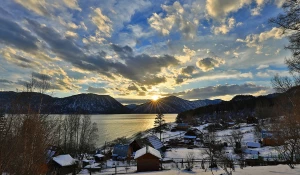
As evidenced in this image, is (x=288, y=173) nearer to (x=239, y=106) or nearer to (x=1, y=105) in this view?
(x=1, y=105)

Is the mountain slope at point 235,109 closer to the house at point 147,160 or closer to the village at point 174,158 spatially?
the village at point 174,158

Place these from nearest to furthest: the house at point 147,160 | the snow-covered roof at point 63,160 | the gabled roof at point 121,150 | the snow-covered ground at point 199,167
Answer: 1. the snow-covered ground at point 199,167
2. the house at point 147,160
3. the snow-covered roof at point 63,160
4. the gabled roof at point 121,150

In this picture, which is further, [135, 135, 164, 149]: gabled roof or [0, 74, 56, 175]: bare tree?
[135, 135, 164, 149]: gabled roof

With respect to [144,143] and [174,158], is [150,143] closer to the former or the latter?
[144,143]

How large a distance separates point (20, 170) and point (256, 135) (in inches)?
2635

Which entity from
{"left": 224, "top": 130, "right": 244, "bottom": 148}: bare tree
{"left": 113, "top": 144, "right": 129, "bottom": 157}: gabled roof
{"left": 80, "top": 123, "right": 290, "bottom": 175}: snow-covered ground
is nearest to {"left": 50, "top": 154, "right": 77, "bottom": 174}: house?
{"left": 80, "top": 123, "right": 290, "bottom": 175}: snow-covered ground

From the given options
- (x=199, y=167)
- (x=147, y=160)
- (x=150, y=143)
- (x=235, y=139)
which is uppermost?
(x=235, y=139)

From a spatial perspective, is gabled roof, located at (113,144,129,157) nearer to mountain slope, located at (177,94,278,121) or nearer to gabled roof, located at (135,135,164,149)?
gabled roof, located at (135,135,164,149)

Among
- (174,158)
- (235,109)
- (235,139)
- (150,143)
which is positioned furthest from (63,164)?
(235,109)

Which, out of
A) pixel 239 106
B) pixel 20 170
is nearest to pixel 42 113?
pixel 20 170

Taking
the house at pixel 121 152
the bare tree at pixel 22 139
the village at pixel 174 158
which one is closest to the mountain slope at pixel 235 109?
the village at pixel 174 158

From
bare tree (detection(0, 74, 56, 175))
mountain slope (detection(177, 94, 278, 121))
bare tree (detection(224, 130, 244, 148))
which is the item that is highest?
mountain slope (detection(177, 94, 278, 121))

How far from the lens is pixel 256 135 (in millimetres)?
61375

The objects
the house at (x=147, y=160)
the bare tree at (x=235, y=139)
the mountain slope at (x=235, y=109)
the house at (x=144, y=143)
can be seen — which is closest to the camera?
the house at (x=147, y=160)
